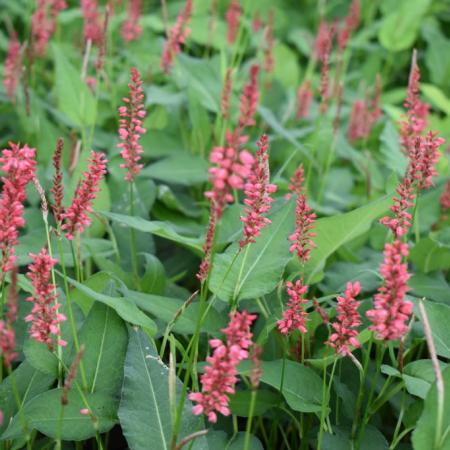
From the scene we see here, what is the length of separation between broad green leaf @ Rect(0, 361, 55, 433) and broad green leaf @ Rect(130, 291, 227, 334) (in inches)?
12.0

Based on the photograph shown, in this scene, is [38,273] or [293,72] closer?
[38,273]

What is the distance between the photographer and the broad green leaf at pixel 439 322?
186 centimetres

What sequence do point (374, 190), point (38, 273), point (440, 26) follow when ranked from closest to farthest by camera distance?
point (38, 273) → point (374, 190) → point (440, 26)

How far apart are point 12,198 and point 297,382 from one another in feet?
2.83

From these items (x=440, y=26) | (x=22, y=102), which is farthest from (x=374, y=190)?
(x=440, y=26)

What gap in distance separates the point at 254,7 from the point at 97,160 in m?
3.56

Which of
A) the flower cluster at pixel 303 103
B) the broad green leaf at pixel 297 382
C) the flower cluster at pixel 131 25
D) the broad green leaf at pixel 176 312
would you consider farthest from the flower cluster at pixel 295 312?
the flower cluster at pixel 131 25

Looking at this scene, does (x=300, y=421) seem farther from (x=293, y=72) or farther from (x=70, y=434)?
(x=293, y=72)

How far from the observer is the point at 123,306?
5.79 feet

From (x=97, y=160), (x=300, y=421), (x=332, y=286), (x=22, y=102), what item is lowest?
(x=300, y=421)

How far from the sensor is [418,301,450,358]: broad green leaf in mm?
1863

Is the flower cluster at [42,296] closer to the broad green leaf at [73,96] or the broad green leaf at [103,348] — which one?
the broad green leaf at [103,348]

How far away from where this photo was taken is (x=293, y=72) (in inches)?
166

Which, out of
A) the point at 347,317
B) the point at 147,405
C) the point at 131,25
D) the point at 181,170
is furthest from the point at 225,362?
the point at 131,25
